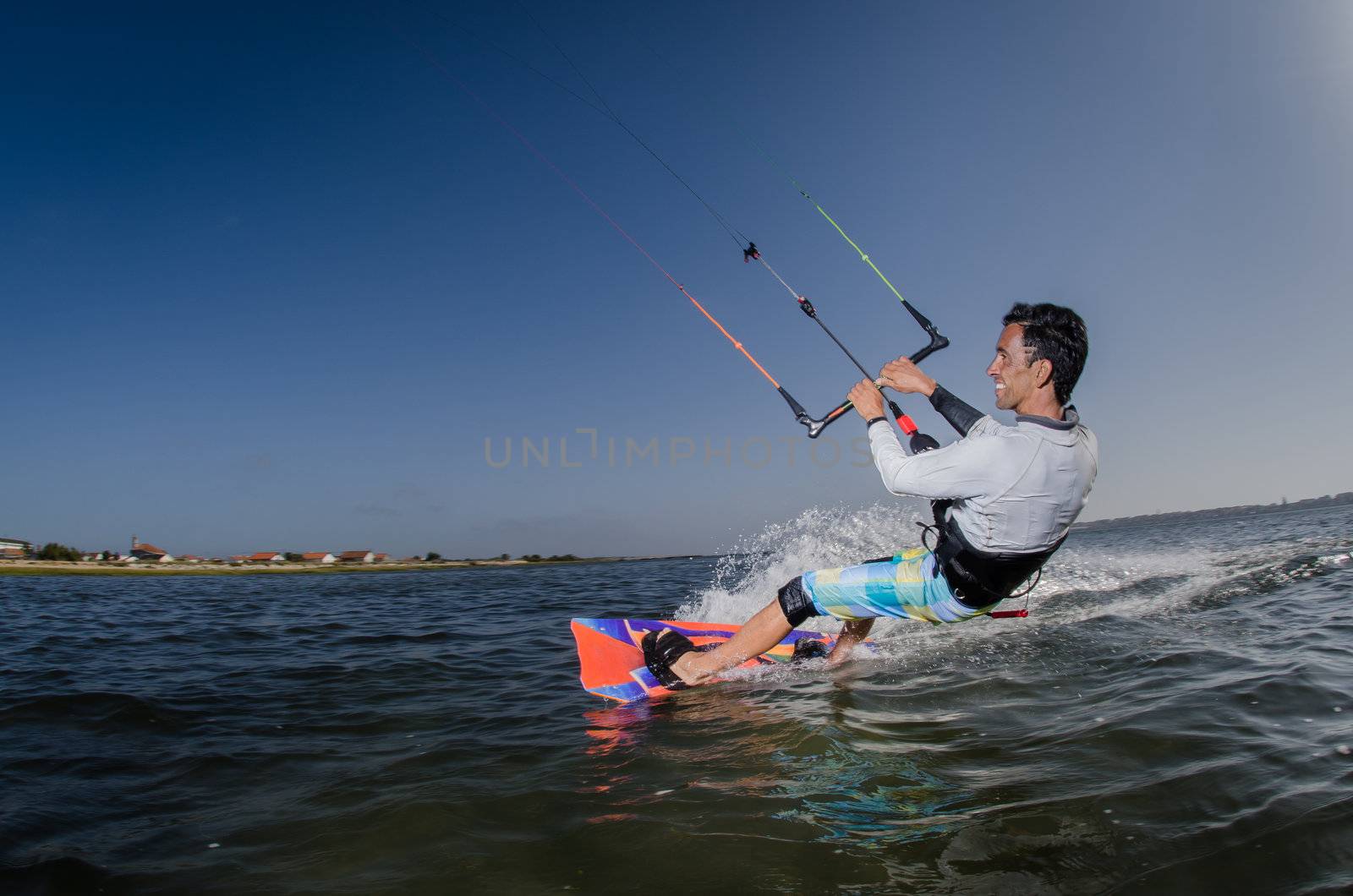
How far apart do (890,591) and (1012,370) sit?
1.86m

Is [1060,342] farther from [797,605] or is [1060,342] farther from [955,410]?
[797,605]

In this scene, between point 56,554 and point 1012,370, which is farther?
point 56,554

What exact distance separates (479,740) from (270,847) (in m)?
1.81

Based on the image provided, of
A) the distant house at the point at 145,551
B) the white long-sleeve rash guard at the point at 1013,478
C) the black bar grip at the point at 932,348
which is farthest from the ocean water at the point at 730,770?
the distant house at the point at 145,551

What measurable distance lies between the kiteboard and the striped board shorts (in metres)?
1.09

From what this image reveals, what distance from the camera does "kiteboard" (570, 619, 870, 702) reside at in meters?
6.23

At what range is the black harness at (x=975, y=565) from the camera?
14.2 ft

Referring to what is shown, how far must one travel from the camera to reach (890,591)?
495 cm

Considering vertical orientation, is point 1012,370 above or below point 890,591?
above

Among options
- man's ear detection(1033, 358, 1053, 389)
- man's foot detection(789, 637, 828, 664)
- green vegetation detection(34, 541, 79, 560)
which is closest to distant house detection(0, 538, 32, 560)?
green vegetation detection(34, 541, 79, 560)

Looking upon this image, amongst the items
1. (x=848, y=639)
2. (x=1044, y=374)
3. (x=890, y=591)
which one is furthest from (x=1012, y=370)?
(x=848, y=639)

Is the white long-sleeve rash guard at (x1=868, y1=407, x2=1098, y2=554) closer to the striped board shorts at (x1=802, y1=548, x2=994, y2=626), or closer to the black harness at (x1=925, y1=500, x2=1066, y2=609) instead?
the black harness at (x1=925, y1=500, x2=1066, y2=609)

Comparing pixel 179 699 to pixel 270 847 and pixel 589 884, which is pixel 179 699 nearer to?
pixel 270 847

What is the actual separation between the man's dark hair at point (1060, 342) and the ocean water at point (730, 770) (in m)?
2.21
